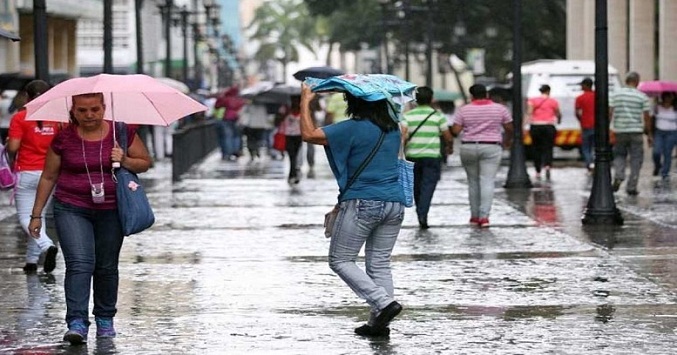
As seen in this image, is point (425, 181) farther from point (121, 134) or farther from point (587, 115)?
point (587, 115)

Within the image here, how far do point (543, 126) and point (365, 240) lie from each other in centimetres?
1975

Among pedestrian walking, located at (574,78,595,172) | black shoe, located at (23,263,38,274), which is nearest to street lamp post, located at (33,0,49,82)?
black shoe, located at (23,263,38,274)

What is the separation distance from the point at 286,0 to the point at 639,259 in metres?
157

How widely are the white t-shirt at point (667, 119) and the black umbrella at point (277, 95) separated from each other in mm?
12389

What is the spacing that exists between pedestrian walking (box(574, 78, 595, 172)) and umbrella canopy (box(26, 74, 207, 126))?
18200 millimetres

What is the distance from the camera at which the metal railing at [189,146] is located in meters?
31.2

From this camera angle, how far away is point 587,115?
2927cm

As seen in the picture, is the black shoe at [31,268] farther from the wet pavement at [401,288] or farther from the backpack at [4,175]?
the backpack at [4,175]

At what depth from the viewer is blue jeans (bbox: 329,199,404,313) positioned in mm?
10461

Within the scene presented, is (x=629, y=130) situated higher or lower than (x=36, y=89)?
lower

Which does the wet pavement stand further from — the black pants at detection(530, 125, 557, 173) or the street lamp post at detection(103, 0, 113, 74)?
the black pants at detection(530, 125, 557, 173)

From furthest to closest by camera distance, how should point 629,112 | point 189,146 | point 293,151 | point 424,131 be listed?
point 189,146 < point 293,151 < point 629,112 < point 424,131

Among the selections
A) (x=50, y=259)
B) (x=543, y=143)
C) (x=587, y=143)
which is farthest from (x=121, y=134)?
(x=587, y=143)

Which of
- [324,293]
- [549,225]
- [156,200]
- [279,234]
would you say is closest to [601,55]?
[549,225]
